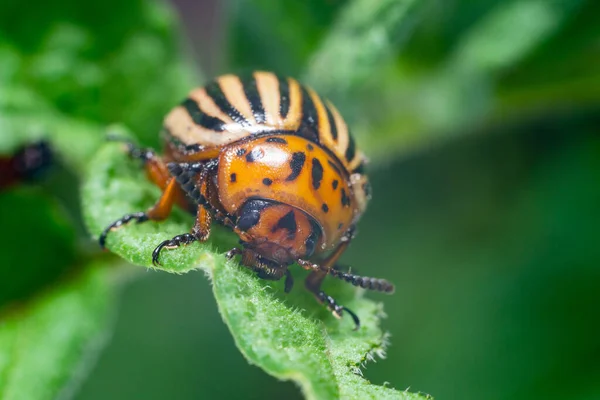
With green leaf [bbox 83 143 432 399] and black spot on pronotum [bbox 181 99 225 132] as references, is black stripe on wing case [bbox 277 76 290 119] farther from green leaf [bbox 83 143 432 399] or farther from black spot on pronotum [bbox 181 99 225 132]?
green leaf [bbox 83 143 432 399]

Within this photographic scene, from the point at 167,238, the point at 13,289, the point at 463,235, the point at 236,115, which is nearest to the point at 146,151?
the point at 236,115

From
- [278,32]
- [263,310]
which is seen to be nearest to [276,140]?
[263,310]

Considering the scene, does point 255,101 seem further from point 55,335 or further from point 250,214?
point 55,335

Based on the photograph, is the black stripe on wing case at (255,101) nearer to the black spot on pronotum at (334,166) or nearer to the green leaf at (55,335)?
the black spot on pronotum at (334,166)

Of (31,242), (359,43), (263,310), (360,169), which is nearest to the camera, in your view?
(263,310)

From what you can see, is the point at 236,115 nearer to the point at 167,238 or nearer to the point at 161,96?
the point at 167,238

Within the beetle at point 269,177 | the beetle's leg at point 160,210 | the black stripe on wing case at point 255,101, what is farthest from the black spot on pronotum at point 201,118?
the beetle's leg at point 160,210

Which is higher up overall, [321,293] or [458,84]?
[458,84]
